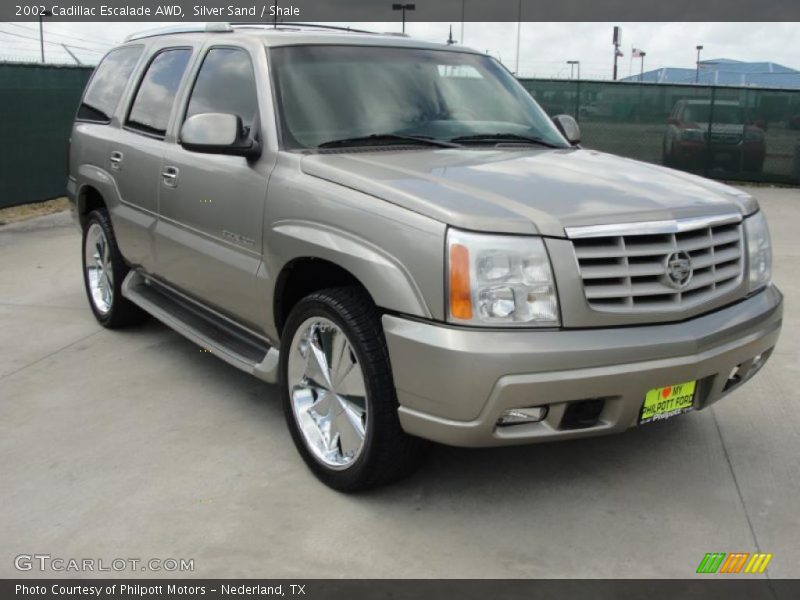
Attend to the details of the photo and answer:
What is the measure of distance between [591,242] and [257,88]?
191 centimetres

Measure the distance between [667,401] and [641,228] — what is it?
0.68 m

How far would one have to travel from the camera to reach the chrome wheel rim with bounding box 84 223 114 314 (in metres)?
5.99

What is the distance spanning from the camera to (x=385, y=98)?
4.24 metres

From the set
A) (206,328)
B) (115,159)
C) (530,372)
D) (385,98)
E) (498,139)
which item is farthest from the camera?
(115,159)

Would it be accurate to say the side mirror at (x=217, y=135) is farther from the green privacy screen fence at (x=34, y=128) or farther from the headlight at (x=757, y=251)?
the green privacy screen fence at (x=34, y=128)

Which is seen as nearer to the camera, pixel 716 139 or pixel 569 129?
pixel 569 129

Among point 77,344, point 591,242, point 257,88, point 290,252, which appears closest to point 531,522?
point 591,242

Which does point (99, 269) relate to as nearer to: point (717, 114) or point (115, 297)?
point (115, 297)

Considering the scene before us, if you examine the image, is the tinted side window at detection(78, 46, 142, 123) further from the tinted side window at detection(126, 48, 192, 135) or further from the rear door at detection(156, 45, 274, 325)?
the rear door at detection(156, 45, 274, 325)

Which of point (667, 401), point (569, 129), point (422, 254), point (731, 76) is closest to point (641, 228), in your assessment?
point (667, 401)

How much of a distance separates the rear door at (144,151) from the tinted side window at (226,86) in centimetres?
29

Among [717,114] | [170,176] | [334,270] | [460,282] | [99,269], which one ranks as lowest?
[99,269]

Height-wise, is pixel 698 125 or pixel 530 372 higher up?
pixel 698 125

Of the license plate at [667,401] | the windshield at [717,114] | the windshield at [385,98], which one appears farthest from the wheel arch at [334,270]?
the windshield at [717,114]
